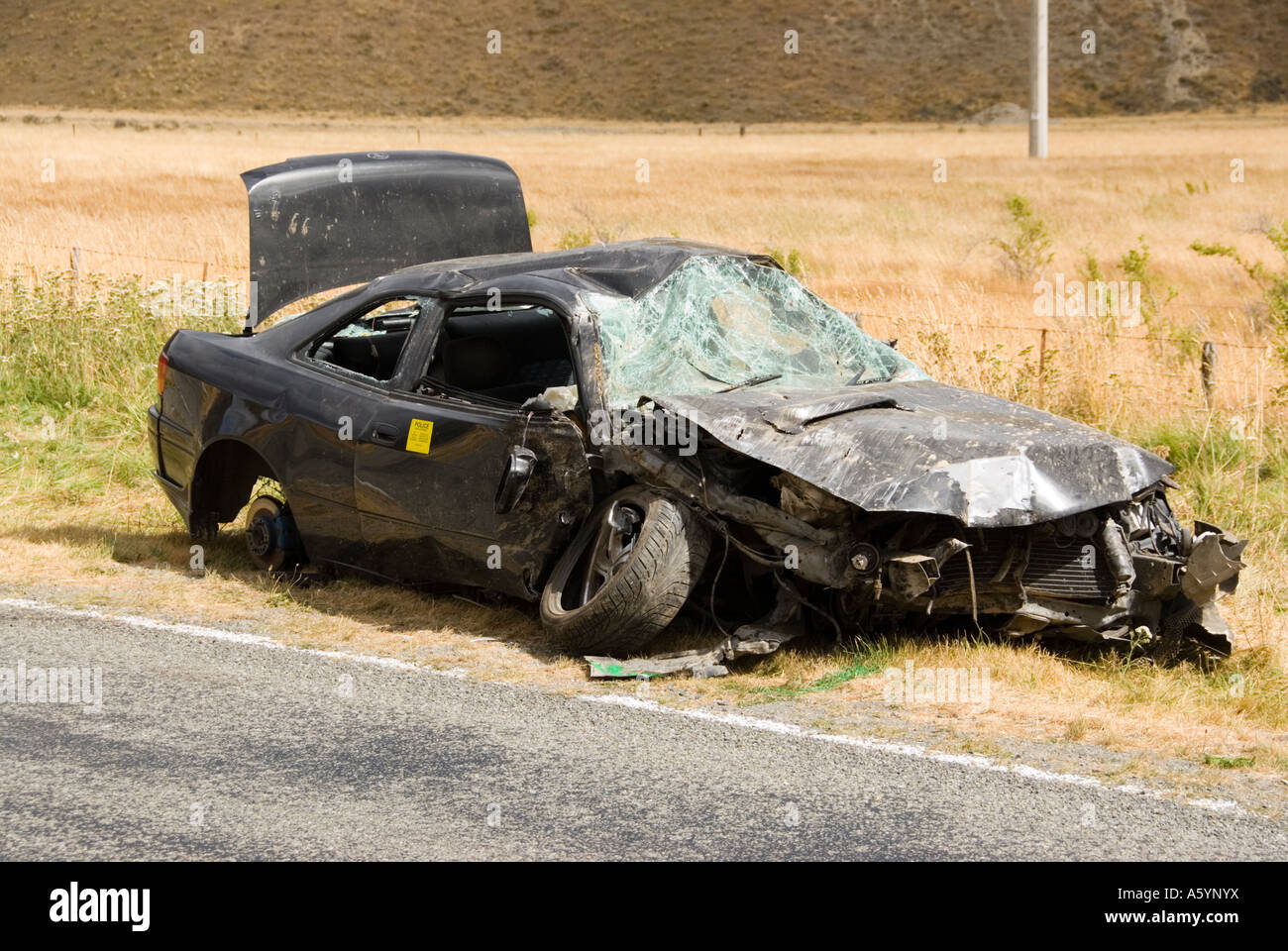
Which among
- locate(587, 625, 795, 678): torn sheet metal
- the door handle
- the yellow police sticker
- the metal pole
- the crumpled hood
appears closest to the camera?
the crumpled hood

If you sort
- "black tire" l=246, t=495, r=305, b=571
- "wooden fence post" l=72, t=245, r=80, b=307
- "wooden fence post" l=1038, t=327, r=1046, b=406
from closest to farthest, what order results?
"black tire" l=246, t=495, r=305, b=571
"wooden fence post" l=1038, t=327, r=1046, b=406
"wooden fence post" l=72, t=245, r=80, b=307

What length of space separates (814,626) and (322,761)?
2.26 meters

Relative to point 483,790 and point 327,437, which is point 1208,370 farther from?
point 483,790

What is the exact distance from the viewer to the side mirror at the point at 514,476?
637 centimetres

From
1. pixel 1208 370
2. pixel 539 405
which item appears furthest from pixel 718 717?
pixel 1208 370

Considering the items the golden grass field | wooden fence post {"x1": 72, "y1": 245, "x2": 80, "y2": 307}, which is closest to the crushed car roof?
the golden grass field

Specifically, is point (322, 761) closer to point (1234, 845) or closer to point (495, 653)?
point (495, 653)

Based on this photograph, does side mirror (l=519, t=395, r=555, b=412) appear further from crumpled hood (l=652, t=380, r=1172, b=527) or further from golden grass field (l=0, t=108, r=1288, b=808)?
golden grass field (l=0, t=108, r=1288, b=808)

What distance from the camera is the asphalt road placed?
Answer: 449cm

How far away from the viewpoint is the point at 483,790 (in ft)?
16.3

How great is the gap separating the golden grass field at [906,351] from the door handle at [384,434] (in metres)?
0.85

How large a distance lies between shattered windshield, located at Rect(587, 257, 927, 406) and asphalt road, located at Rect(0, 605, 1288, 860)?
1.51 metres

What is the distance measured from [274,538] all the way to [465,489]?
150cm
